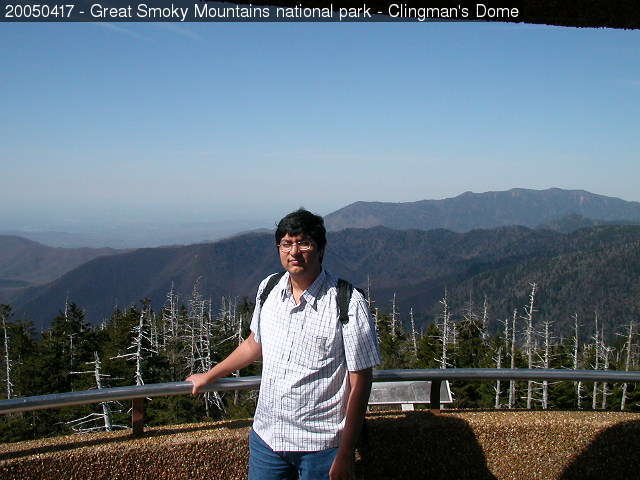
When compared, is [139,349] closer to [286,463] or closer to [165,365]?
[165,365]

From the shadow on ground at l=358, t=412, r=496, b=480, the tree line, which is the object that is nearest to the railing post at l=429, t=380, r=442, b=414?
the shadow on ground at l=358, t=412, r=496, b=480

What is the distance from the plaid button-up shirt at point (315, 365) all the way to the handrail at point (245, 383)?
0.97 meters

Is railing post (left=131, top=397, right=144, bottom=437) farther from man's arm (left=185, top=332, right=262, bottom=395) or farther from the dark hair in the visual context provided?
the dark hair

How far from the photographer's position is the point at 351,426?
2574 millimetres

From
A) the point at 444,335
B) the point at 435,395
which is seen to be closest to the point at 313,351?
the point at 435,395

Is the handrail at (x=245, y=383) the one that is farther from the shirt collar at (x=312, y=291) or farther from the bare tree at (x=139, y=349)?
the bare tree at (x=139, y=349)

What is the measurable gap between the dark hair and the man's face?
22 millimetres

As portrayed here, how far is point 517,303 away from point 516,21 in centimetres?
19947

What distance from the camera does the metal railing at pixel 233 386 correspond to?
3.33m

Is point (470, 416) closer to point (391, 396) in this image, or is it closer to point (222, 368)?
point (391, 396)

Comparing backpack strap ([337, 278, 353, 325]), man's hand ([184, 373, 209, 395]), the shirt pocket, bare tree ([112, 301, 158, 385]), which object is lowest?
bare tree ([112, 301, 158, 385])

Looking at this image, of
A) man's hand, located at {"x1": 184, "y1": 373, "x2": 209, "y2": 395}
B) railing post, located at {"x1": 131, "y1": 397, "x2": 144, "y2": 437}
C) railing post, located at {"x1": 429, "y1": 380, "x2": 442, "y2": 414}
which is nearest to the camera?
man's hand, located at {"x1": 184, "y1": 373, "x2": 209, "y2": 395}

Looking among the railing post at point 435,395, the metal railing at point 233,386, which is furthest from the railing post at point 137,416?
the railing post at point 435,395

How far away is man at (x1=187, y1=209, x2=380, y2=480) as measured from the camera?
258cm
